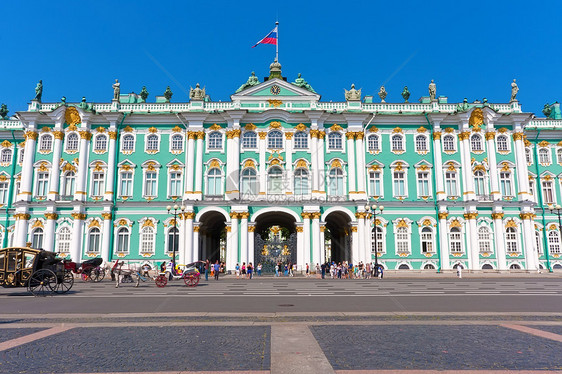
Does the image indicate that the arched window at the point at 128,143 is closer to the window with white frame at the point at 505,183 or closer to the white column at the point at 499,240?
the white column at the point at 499,240

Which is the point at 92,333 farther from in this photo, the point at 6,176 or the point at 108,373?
the point at 6,176

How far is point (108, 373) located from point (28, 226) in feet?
138

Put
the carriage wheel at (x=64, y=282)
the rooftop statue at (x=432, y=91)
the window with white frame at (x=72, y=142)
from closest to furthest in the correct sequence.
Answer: the carriage wheel at (x=64, y=282)
the window with white frame at (x=72, y=142)
the rooftop statue at (x=432, y=91)

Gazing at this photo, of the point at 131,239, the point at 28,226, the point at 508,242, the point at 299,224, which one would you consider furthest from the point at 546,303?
the point at 28,226

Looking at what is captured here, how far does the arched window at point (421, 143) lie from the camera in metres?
43.1

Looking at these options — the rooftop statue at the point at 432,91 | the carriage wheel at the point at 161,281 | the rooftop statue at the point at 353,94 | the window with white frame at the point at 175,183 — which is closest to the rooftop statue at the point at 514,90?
the rooftop statue at the point at 432,91

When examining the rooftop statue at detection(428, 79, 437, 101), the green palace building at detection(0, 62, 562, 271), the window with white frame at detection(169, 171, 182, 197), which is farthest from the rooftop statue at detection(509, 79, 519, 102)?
the window with white frame at detection(169, 171, 182, 197)

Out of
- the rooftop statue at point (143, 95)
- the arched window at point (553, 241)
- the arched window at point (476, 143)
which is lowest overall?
the arched window at point (553, 241)

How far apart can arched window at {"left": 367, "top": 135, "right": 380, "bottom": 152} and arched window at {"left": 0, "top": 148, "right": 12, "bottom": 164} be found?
130 feet

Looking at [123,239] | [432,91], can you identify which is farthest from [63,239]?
[432,91]

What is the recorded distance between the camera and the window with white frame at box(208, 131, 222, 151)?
42.5 meters

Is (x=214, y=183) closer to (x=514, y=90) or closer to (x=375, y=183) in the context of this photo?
(x=375, y=183)

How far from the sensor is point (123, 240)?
41.2 meters

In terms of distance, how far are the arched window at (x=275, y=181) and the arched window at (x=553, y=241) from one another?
29314mm
